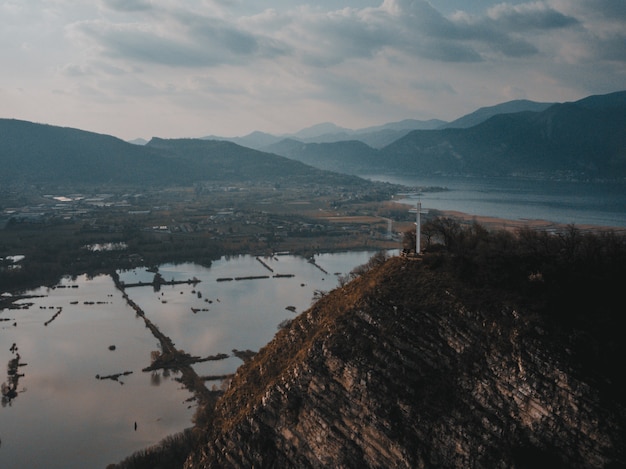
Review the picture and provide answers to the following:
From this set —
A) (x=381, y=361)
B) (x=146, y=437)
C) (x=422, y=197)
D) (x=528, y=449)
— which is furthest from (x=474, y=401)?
(x=422, y=197)

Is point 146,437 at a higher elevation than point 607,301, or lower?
lower

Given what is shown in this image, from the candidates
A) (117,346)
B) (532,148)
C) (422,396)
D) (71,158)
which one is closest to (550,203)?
(117,346)

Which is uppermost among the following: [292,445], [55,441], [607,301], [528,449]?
[607,301]

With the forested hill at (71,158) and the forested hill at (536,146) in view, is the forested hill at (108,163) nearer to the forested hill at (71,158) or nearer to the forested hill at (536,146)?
the forested hill at (71,158)

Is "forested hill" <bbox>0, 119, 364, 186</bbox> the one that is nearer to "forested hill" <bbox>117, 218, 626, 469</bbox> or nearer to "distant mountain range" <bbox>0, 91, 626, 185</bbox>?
"distant mountain range" <bbox>0, 91, 626, 185</bbox>

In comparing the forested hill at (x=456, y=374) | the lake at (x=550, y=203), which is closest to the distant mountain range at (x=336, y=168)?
the lake at (x=550, y=203)

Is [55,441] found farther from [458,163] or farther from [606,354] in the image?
[458,163]

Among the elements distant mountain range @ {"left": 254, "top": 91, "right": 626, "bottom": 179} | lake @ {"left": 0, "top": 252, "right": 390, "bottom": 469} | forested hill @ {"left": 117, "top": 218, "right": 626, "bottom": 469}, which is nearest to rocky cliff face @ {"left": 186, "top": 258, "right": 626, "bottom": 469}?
forested hill @ {"left": 117, "top": 218, "right": 626, "bottom": 469}
